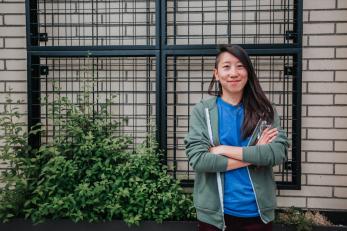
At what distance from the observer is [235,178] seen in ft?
7.80

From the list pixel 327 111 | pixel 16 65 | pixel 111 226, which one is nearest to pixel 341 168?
pixel 327 111

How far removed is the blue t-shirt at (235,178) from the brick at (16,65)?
2.37m

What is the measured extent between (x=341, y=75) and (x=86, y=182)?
93.9 inches

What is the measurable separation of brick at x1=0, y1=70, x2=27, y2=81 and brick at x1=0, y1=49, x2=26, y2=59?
0.47 ft

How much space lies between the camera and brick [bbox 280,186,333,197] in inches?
150

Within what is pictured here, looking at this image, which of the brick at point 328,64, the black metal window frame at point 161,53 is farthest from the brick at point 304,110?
the brick at point 328,64

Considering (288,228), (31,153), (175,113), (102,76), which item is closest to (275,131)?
(288,228)

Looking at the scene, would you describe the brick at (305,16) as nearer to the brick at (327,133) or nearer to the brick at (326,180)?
the brick at (327,133)

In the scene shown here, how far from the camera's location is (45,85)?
13.3 feet

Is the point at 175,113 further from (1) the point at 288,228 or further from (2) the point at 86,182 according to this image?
(1) the point at 288,228

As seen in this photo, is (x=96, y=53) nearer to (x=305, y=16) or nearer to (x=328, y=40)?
(x=305, y=16)

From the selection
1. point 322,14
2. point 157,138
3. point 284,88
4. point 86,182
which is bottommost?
point 86,182

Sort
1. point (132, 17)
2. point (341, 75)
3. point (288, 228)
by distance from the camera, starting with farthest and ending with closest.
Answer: point (132, 17), point (341, 75), point (288, 228)

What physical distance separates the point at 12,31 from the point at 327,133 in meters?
3.07
